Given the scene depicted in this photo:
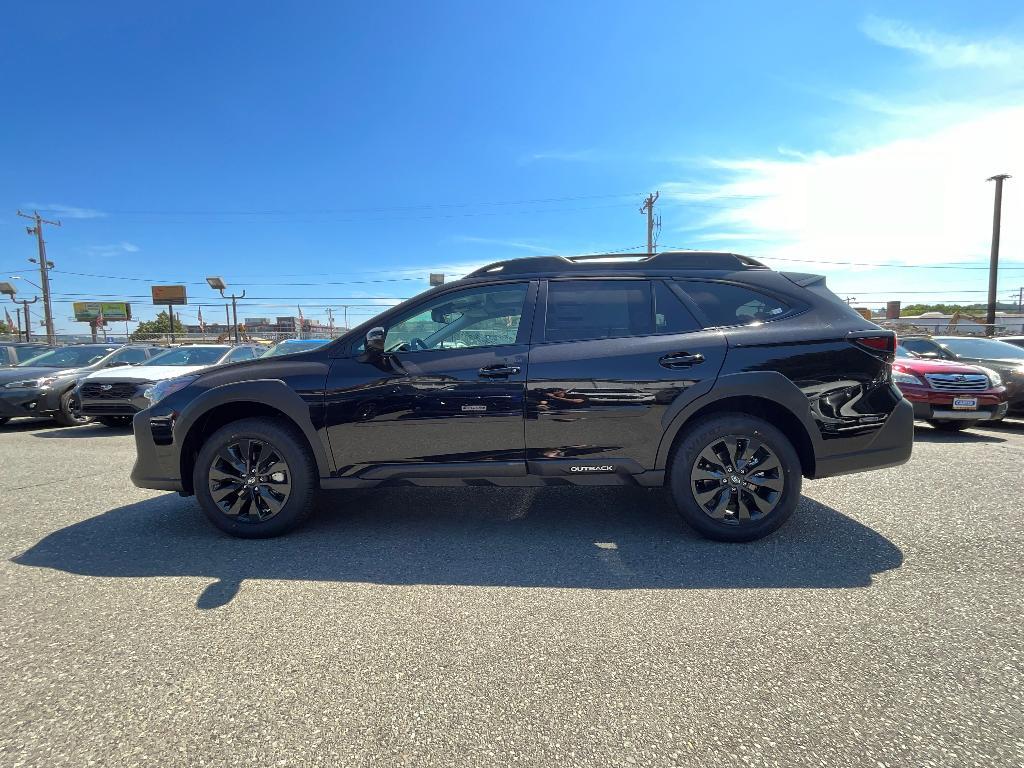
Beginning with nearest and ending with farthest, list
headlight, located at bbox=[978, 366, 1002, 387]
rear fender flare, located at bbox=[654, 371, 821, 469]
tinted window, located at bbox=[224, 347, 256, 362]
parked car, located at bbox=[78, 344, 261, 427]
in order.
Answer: rear fender flare, located at bbox=[654, 371, 821, 469]
headlight, located at bbox=[978, 366, 1002, 387]
parked car, located at bbox=[78, 344, 261, 427]
tinted window, located at bbox=[224, 347, 256, 362]

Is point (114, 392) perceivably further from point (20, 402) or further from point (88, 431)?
point (20, 402)

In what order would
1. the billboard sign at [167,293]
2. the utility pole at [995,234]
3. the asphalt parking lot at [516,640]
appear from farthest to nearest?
the billboard sign at [167,293]
the utility pole at [995,234]
the asphalt parking lot at [516,640]

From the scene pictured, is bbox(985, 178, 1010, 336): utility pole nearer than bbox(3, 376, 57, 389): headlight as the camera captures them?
No

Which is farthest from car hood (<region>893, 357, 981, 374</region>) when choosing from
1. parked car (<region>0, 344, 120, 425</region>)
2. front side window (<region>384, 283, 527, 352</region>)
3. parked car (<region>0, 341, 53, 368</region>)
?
parked car (<region>0, 341, 53, 368</region>)

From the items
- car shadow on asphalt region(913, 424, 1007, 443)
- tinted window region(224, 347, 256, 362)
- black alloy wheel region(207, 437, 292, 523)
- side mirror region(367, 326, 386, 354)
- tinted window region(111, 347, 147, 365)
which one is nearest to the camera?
side mirror region(367, 326, 386, 354)

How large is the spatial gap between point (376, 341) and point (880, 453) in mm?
3344

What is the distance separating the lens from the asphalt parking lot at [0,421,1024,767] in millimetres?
1832

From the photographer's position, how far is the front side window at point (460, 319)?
377 cm

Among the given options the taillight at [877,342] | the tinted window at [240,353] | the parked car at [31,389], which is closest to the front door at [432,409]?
the taillight at [877,342]

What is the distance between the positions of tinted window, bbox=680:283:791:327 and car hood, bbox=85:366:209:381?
24.9ft

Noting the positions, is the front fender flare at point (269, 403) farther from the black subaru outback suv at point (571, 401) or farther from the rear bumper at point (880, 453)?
the rear bumper at point (880, 453)

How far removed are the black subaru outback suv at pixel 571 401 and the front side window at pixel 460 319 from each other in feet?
0.04

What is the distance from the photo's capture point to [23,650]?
2.39m

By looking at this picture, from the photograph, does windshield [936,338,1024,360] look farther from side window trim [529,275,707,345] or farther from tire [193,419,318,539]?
tire [193,419,318,539]
